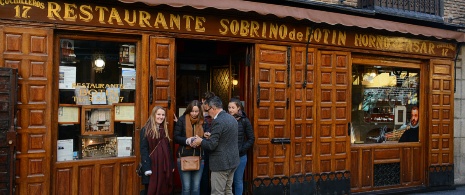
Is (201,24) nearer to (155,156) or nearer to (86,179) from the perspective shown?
(155,156)

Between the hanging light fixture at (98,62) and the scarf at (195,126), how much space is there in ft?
5.13

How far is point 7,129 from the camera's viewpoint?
247 inches

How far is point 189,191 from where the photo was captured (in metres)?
7.10

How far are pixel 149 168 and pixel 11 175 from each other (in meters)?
1.83

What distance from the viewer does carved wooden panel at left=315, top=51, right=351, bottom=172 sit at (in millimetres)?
8867

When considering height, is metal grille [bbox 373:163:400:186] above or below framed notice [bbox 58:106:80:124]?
below

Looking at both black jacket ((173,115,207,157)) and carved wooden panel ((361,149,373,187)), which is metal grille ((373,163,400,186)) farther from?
black jacket ((173,115,207,157))

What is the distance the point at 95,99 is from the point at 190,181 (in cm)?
196

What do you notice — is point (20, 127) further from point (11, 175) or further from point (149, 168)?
point (149, 168)

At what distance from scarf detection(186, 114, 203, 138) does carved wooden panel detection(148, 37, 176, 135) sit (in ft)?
1.38

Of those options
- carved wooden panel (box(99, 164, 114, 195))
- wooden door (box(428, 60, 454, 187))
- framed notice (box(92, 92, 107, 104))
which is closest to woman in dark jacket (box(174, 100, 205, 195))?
carved wooden panel (box(99, 164, 114, 195))

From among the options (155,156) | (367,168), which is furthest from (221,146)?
(367,168)

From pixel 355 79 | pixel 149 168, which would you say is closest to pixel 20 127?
pixel 149 168

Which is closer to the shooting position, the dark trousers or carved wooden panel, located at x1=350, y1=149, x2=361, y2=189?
the dark trousers
